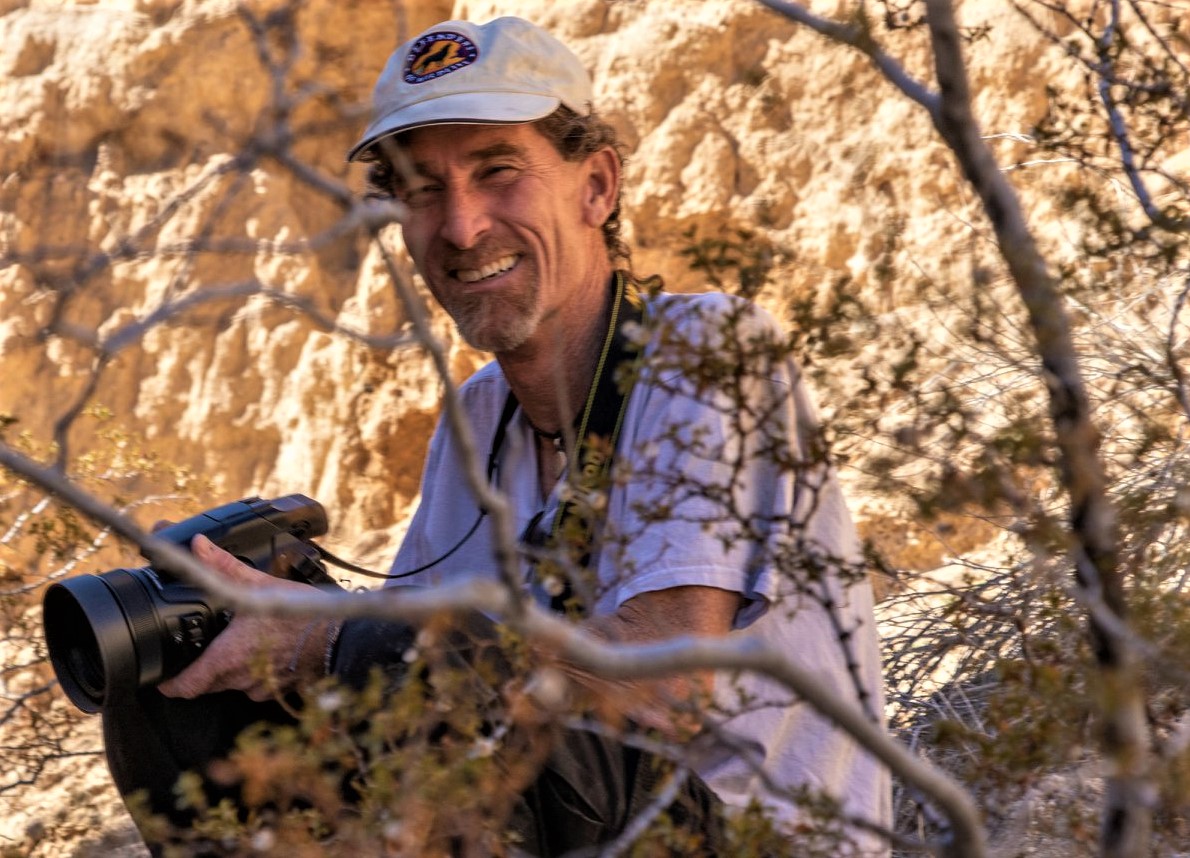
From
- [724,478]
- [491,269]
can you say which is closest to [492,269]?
[491,269]

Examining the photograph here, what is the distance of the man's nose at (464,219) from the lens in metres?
2.06

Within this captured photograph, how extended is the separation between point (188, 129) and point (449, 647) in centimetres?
421

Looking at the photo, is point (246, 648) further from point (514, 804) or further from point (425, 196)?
point (425, 196)

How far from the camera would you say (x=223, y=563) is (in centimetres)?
176

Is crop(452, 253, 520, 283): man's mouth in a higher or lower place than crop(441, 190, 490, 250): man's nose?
lower

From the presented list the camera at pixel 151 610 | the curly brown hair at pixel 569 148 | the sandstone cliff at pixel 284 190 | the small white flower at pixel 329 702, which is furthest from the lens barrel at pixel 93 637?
the sandstone cliff at pixel 284 190

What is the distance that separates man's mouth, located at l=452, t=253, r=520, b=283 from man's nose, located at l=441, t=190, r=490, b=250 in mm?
→ 36

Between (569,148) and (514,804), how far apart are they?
3.34 feet

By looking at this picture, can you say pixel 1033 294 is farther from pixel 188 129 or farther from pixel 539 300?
pixel 188 129

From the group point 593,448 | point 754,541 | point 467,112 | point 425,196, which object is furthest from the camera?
point 425,196

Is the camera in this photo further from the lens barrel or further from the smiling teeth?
Result: the smiling teeth

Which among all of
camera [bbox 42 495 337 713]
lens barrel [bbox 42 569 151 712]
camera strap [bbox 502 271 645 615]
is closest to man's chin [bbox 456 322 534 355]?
camera strap [bbox 502 271 645 615]

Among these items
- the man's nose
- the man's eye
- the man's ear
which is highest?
the man's ear

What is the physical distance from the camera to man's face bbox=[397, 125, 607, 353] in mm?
2057
